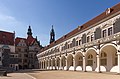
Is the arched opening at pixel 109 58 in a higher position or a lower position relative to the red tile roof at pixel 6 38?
lower

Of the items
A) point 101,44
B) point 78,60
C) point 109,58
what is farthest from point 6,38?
point 109,58

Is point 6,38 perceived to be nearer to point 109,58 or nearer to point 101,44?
point 101,44

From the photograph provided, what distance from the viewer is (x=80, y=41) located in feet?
109

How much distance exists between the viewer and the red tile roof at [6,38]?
5778 centimetres

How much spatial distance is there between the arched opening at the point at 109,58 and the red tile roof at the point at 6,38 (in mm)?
40631

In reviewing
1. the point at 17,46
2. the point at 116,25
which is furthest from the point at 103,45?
the point at 17,46

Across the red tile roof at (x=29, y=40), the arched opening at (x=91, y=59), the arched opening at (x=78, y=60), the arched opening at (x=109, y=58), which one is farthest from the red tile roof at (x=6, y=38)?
the arched opening at (x=109, y=58)

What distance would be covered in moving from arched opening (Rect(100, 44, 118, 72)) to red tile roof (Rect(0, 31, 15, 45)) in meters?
40.6

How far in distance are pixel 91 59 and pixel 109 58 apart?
5353mm

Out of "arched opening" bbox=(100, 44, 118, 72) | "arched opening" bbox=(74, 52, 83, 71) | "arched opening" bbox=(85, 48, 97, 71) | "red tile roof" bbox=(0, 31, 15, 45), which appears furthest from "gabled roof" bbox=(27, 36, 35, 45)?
"arched opening" bbox=(100, 44, 118, 72)

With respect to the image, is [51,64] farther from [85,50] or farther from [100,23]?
[100,23]

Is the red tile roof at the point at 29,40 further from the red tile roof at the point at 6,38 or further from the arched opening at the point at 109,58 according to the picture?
the arched opening at the point at 109,58

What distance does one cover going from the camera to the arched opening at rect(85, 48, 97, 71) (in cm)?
2788

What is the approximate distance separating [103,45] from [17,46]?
162 feet
